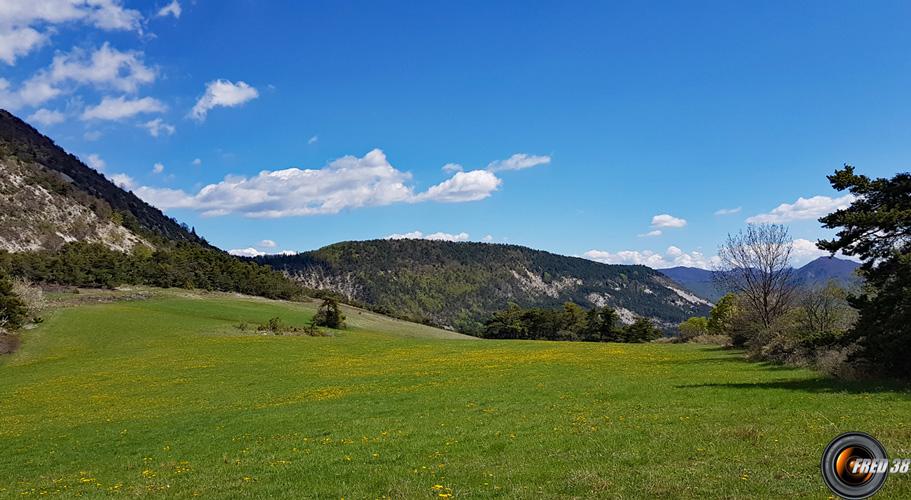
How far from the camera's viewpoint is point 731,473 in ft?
36.6

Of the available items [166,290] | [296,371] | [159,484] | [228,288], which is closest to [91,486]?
[159,484]

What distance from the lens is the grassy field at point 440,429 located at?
12.3 metres

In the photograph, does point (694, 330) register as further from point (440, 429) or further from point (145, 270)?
point (145, 270)

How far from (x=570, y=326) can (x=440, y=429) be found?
12814cm

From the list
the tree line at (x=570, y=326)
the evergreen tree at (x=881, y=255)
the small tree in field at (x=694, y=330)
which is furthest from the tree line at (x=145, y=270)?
the evergreen tree at (x=881, y=255)

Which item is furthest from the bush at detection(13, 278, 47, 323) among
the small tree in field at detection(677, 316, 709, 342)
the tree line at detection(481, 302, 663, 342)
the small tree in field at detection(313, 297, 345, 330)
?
the small tree in field at detection(677, 316, 709, 342)

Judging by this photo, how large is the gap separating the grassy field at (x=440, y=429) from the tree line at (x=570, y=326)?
3415 inches

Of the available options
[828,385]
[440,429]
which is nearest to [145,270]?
[440,429]

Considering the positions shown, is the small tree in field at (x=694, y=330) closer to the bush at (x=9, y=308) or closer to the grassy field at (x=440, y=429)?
the grassy field at (x=440, y=429)

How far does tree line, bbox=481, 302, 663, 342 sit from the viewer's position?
13325 cm

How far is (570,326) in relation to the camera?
14350cm

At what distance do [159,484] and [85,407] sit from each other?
951 inches

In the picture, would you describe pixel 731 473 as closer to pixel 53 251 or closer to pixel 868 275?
pixel 868 275

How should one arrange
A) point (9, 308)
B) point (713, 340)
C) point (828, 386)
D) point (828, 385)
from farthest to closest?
1. point (713, 340)
2. point (9, 308)
3. point (828, 385)
4. point (828, 386)
